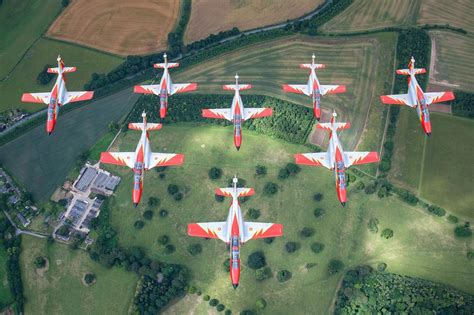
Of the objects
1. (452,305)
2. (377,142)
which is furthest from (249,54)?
(452,305)

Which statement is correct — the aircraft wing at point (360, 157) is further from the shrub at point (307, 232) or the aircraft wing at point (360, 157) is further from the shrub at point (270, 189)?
the shrub at point (270, 189)

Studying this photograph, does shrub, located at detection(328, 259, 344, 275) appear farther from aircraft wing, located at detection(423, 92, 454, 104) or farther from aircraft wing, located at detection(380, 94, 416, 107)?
aircraft wing, located at detection(423, 92, 454, 104)

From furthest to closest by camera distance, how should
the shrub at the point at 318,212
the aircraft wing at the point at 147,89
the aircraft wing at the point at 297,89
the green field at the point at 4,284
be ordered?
the aircraft wing at the point at 147,89 → the aircraft wing at the point at 297,89 → the shrub at the point at 318,212 → the green field at the point at 4,284

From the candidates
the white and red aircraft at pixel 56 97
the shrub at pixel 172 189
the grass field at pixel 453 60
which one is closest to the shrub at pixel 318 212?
the shrub at pixel 172 189

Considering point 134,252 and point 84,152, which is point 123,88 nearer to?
point 84,152

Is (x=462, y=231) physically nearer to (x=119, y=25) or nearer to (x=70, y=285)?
(x=70, y=285)

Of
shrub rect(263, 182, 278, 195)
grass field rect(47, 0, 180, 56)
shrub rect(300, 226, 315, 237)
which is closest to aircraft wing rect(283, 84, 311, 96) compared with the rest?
shrub rect(263, 182, 278, 195)

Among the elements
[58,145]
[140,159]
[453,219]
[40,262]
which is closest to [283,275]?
[453,219]

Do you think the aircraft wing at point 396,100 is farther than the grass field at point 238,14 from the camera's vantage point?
No
